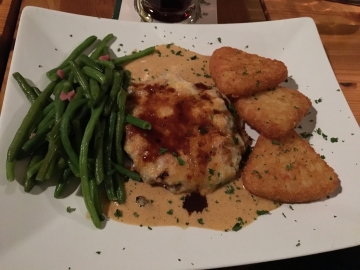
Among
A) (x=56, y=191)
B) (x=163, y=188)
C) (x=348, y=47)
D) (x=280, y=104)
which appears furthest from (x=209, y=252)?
(x=348, y=47)

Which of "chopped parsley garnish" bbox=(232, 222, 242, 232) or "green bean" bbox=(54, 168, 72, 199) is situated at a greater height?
"green bean" bbox=(54, 168, 72, 199)

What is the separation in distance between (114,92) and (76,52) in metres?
0.63

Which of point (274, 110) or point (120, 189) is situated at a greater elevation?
point (274, 110)

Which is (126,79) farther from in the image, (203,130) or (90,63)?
(203,130)

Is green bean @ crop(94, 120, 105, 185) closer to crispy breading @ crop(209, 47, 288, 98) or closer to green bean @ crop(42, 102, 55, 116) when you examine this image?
green bean @ crop(42, 102, 55, 116)

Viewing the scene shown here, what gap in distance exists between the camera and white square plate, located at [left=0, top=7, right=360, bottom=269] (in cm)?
204

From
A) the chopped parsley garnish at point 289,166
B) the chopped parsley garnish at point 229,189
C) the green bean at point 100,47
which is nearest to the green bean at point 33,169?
the green bean at point 100,47

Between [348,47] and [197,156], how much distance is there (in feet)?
7.77

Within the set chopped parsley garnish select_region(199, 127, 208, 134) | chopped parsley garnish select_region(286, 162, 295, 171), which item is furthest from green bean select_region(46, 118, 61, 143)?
chopped parsley garnish select_region(286, 162, 295, 171)

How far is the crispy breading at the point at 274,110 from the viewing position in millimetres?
2615

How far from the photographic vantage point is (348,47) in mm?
3625

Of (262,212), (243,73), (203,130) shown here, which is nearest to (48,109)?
(203,130)

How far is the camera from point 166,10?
3549 mm

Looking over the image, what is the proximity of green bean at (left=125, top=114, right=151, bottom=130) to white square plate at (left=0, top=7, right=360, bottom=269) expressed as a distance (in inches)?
27.1
